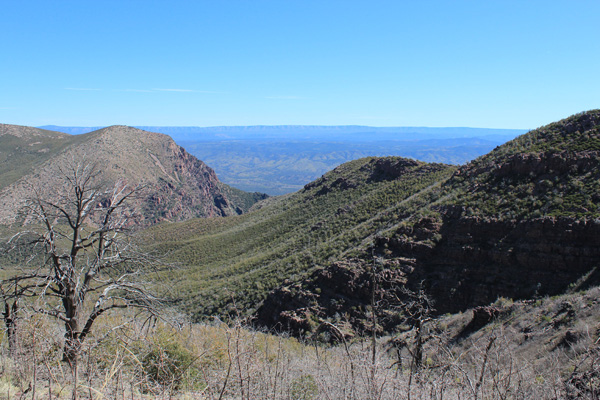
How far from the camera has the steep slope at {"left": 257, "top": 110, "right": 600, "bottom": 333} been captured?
1211 cm

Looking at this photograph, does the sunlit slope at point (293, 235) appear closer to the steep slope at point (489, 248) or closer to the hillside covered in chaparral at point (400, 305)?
the hillside covered in chaparral at point (400, 305)

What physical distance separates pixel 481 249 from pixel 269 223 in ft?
83.3

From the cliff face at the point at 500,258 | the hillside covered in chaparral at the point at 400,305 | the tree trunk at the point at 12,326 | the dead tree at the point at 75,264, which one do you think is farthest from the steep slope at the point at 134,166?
the tree trunk at the point at 12,326

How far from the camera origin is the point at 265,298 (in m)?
17.5

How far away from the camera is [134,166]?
77.5 m

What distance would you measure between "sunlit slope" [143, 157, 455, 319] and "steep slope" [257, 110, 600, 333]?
8.19 ft

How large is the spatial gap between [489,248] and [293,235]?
17777 mm

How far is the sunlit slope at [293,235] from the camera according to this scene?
19.5 meters

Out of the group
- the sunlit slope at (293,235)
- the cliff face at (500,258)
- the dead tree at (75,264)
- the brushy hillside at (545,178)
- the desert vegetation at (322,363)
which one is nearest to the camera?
the desert vegetation at (322,363)

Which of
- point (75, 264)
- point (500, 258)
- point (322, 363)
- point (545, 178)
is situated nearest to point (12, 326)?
point (75, 264)

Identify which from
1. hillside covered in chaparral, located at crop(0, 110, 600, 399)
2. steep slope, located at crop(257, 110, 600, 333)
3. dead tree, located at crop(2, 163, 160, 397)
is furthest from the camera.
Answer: steep slope, located at crop(257, 110, 600, 333)

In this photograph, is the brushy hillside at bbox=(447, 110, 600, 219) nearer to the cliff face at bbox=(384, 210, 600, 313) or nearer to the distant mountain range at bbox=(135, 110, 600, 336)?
the distant mountain range at bbox=(135, 110, 600, 336)

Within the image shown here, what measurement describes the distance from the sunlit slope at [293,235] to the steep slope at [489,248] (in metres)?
2.50

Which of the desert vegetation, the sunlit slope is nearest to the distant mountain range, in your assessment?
the sunlit slope
